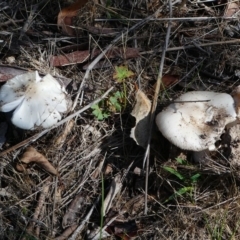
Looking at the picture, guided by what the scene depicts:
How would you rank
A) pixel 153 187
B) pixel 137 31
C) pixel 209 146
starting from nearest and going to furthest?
pixel 209 146
pixel 153 187
pixel 137 31

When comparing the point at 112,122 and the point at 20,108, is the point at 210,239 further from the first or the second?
the point at 20,108

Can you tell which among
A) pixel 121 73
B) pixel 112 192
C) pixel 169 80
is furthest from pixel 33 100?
pixel 169 80

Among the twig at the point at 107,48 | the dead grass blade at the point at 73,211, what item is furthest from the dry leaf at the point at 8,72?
the dead grass blade at the point at 73,211

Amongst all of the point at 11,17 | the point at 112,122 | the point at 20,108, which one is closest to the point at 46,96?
the point at 20,108

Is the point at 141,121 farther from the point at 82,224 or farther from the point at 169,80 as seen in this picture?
the point at 82,224

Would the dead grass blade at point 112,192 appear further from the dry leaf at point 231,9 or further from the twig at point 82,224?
the dry leaf at point 231,9

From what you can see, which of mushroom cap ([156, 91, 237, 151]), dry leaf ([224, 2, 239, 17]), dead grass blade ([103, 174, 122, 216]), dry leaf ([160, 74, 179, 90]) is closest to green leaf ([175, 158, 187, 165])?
mushroom cap ([156, 91, 237, 151])
